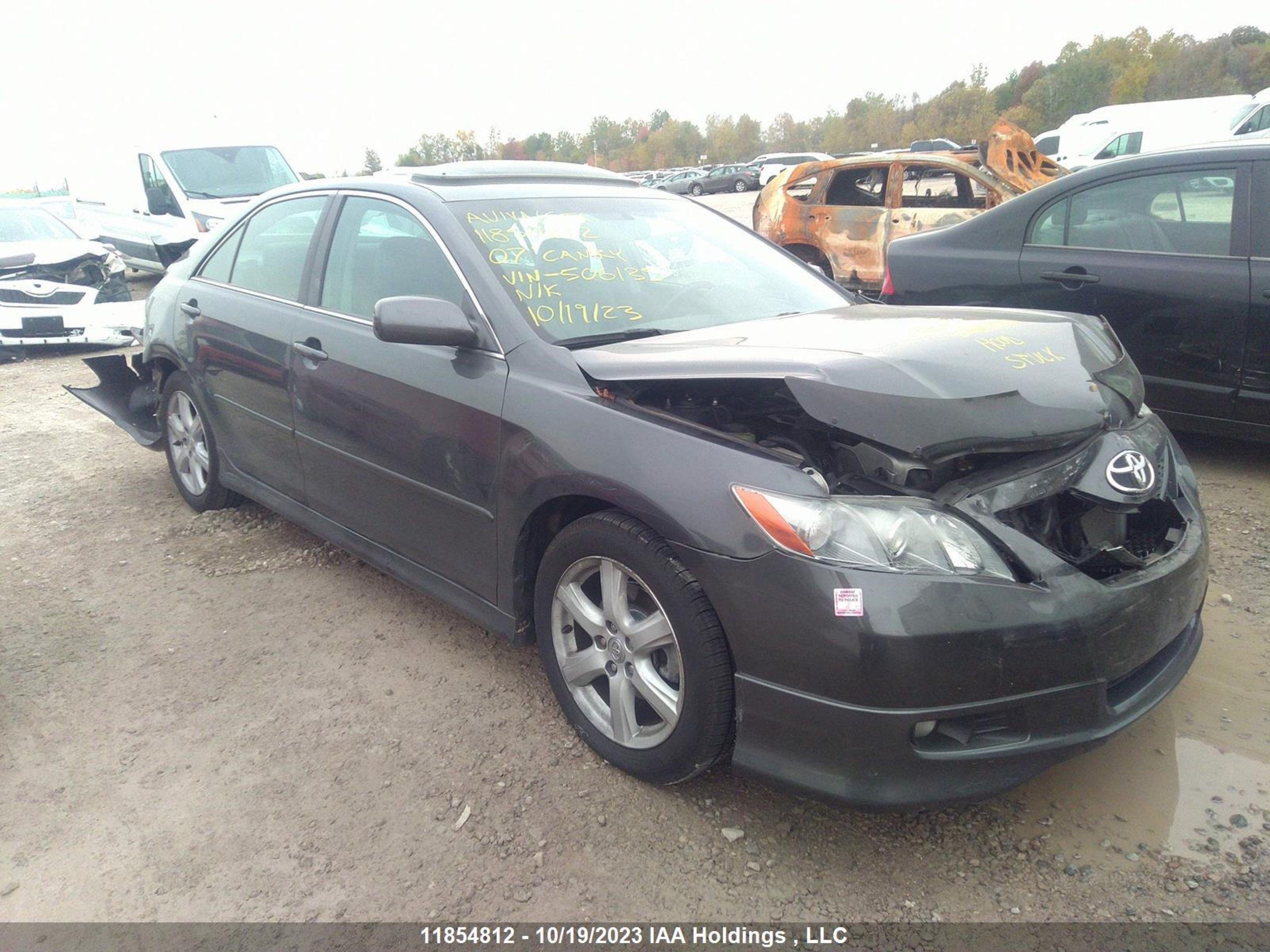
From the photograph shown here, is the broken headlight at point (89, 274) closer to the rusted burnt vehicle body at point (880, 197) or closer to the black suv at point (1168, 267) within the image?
the rusted burnt vehicle body at point (880, 197)

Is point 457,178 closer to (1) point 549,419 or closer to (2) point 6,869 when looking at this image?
(1) point 549,419

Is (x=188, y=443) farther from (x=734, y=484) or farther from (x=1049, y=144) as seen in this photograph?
(x=1049, y=144)

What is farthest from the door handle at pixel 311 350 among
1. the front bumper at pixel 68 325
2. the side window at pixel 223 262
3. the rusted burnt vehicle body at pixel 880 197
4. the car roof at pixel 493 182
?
the front bumper at pixel 68 325

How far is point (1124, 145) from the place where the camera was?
21.3 meters

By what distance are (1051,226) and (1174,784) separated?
3.51 meters

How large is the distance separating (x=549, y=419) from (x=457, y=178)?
53.9 inches

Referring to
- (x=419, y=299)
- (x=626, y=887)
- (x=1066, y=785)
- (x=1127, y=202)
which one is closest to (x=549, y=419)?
(x=419, y=299)

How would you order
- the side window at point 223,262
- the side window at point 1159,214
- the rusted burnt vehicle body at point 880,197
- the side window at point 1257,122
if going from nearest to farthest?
the side window at point 223,262, the side window at point 1159,214, the rusted burnt vehicle body at point 880,197, the side window at point 1257,122

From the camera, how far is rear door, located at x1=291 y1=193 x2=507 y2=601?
9.39 feet

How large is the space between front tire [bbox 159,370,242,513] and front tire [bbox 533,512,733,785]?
2.50 metres

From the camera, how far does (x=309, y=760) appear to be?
8.98 ft

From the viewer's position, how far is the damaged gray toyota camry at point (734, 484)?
2062 millimetres

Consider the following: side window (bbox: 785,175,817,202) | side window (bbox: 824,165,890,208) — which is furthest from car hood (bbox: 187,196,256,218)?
side window (bbox: 824,165,890,208)

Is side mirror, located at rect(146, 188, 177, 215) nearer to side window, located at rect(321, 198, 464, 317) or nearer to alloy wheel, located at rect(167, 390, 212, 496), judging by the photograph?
alloy wheel, located at rect(167, 390, 212, 496)
